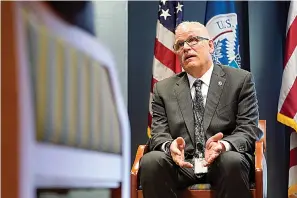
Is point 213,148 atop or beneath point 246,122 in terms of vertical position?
beneath

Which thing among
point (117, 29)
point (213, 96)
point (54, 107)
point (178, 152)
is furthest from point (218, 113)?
point (117, 29)

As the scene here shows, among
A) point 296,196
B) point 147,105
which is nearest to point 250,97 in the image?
point 296,196

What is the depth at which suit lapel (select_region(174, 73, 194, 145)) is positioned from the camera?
7.57ft

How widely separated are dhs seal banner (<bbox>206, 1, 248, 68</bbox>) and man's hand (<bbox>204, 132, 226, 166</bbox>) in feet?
3.77

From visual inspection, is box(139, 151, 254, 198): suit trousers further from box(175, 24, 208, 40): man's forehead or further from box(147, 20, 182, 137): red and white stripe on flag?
box(147, 20, 182, 137): red and white stripe on flag

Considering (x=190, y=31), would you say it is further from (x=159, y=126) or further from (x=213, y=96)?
(x=159, y=126)

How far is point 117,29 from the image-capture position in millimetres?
3207

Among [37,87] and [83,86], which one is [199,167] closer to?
[83,86]

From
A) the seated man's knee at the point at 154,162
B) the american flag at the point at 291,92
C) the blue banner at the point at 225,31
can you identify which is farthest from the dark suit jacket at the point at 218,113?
the american flag at the point at 291,92

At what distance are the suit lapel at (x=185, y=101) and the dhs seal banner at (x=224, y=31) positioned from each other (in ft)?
2.61

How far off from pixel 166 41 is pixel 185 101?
1014mm

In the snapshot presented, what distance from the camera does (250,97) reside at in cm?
228

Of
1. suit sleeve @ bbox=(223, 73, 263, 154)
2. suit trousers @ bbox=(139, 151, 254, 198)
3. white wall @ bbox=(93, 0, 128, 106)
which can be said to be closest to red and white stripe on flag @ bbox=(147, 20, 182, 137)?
white wall @ bbox=(93, 0, 128, 106)

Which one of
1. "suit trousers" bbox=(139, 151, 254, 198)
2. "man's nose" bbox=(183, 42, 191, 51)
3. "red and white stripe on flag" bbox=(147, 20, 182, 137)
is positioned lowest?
"suit trousers" bbox=(139, 151, 254, 198)
